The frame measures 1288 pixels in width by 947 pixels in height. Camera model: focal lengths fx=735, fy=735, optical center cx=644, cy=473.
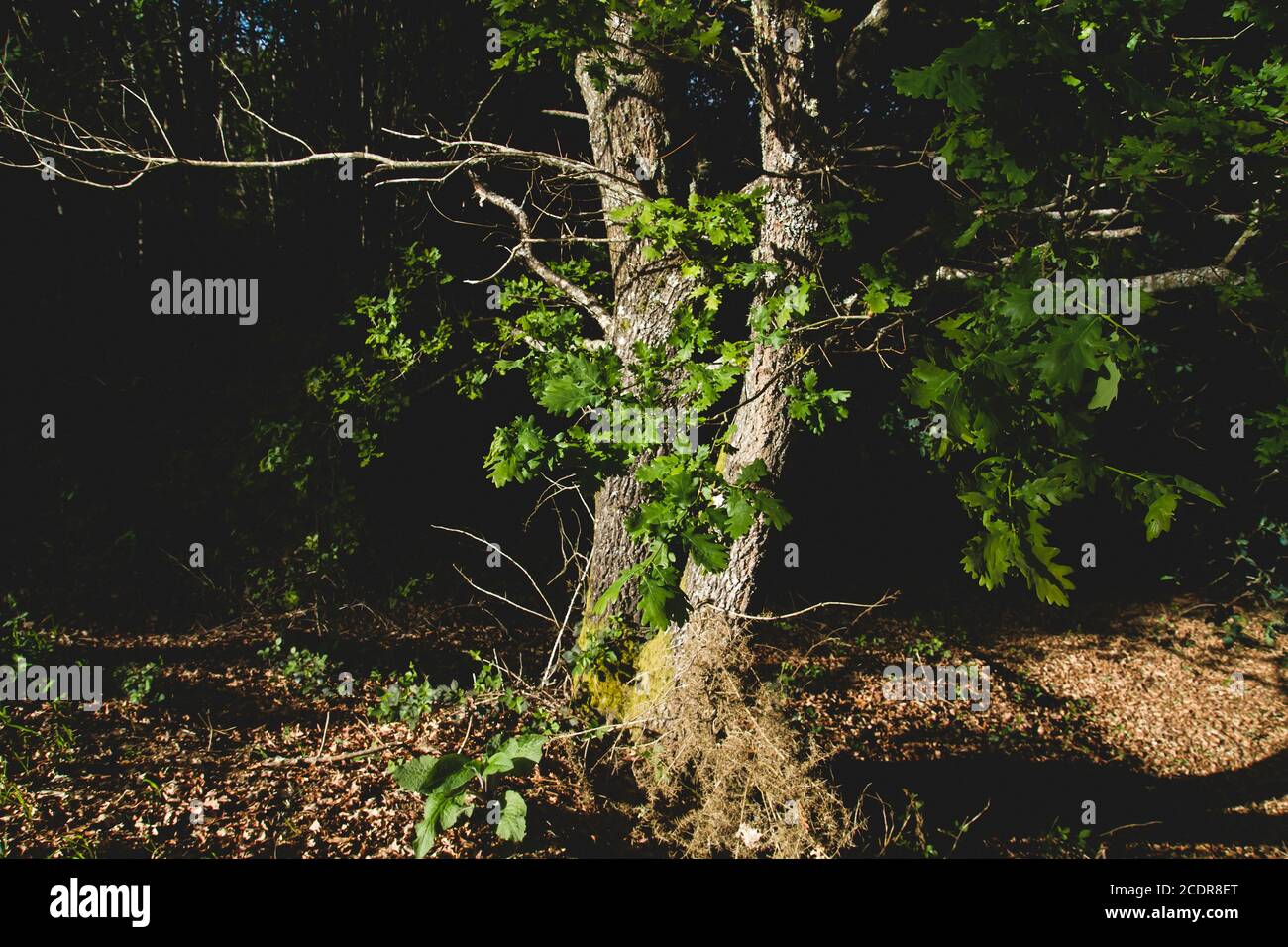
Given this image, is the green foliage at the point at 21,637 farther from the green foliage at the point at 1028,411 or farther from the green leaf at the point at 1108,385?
the green leaf at the point at 1108,385

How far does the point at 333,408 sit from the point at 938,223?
15.8ft

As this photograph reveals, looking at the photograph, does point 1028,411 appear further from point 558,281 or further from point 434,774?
point 558,281

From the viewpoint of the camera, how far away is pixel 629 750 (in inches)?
162

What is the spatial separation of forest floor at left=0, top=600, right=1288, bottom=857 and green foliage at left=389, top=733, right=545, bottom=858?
11.6 inches

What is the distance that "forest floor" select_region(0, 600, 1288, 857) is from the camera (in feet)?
12.3


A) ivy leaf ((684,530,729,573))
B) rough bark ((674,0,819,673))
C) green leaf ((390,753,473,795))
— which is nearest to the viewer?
ivy leaf ((684,530,729,573))

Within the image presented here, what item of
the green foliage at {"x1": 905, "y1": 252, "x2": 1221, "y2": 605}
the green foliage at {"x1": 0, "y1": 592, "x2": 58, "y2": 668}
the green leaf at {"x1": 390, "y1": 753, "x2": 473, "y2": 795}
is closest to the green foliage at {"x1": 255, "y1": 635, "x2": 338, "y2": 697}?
the green foliage at {"x1": 0, "y1": 592, "x2": 58, "y2": 668}

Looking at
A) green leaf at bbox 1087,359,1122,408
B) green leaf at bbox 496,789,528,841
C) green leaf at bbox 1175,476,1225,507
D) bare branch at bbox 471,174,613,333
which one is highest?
bare branch at bbox 471,174,613,333

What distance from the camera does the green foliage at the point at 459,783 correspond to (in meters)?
3.23

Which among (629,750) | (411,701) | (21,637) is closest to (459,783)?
(629,750)

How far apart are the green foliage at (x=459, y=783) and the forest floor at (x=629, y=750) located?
0.29 meters

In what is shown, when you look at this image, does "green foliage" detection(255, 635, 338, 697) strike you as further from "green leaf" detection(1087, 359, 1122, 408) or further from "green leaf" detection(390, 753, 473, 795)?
"green leaf" detection(1087, 359, 1122, 408)

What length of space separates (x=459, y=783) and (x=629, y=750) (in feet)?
3.51

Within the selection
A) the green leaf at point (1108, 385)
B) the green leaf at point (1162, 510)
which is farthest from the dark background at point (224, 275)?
the green leaf at point (1108, 385)
